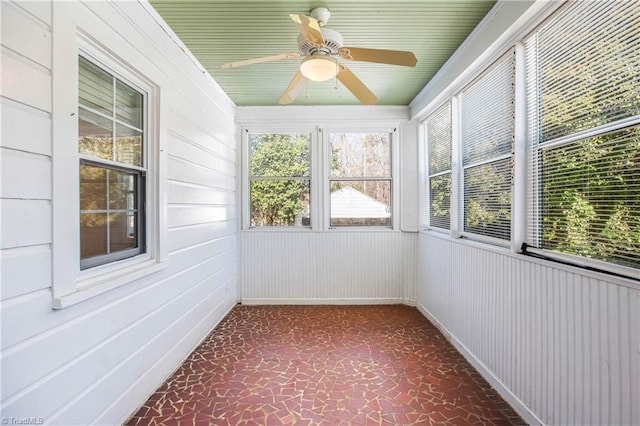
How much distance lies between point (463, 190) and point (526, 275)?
3.72ft

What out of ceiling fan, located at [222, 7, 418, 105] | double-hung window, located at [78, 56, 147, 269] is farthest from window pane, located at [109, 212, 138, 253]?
ceiling fan, located at [222, 7, 418, 105]

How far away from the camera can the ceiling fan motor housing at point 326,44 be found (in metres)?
1.95

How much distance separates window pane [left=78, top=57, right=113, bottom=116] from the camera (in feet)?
5.08

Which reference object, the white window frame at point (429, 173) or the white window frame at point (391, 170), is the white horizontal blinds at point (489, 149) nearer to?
the white window frame at point (429, 173)

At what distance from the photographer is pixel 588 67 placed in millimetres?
1447

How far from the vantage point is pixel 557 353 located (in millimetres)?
1584

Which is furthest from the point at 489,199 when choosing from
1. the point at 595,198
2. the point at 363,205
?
the point at 363,205

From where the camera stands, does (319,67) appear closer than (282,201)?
Yes

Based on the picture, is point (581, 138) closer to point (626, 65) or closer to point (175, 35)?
point (626, 65)

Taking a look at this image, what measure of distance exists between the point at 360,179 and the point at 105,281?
10.1ft

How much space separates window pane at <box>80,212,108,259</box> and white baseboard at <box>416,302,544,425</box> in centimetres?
280

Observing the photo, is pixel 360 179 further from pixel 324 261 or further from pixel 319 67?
pixel 319 67

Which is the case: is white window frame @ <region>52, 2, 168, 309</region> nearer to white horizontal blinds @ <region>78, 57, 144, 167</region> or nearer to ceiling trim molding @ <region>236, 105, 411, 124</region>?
white horizontal blinds @ <region>78, 57, 144, 167</region>

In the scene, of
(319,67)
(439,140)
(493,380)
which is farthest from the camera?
(439,140)
